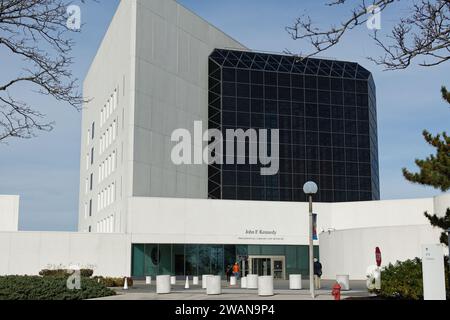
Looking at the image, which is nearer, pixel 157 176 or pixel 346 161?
pixel 157 176

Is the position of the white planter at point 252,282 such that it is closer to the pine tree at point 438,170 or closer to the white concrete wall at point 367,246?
the pine tree at point 438,170

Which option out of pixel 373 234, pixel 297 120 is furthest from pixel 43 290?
pixel 297 120

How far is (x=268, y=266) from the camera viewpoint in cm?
6166

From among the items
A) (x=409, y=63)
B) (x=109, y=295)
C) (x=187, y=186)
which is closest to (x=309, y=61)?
(x=187, y=186)

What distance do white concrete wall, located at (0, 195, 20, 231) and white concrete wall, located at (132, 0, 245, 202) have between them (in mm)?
13228

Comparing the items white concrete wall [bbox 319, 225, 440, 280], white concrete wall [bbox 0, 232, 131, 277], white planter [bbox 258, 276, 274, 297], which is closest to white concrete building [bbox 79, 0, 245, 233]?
white concrete wall [bbox 0, 232, 131, 277]

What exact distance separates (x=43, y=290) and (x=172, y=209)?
32807 millimetres

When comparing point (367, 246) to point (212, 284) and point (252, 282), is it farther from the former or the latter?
point (212, 284)

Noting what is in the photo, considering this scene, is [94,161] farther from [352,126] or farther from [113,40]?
[352,126]

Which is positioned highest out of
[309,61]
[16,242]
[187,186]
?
[309,61]

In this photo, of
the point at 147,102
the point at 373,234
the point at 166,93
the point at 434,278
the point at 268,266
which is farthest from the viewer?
the point at 166,93
